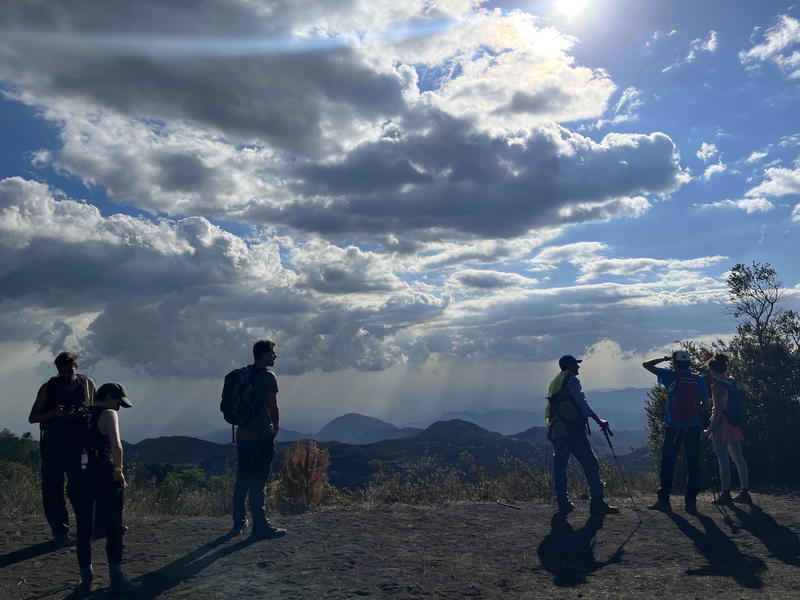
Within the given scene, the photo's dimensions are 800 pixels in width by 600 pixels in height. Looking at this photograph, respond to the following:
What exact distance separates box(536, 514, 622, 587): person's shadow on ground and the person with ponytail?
1944mm

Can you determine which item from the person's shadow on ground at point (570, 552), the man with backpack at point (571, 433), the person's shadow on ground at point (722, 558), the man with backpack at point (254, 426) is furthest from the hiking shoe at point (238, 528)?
the person's shadow on ground at point (722, 558)

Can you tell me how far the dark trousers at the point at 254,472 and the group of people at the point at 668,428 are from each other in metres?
3.53

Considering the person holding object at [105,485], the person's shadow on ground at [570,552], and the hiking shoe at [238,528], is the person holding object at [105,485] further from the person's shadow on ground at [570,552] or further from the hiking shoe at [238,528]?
the person's shadow on ground at [570,552]

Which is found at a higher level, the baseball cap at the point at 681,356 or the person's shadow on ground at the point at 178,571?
the baseball cap at the point at 681,356

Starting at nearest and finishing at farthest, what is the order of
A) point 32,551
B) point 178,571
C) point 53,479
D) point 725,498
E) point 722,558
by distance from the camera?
point 178,571 → point 722,558 → point 32,551 → point 53,479 → point 725,498

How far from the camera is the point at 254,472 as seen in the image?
7117 mm

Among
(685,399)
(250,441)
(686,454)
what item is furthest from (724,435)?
(250,441)

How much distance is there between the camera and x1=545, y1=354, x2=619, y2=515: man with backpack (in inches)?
316

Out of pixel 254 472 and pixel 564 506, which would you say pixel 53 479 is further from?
pixel 564 506

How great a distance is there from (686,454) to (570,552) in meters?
2.63

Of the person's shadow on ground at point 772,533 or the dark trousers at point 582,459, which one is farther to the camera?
the dark trousers at point 582,459

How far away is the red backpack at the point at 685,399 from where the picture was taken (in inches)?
321

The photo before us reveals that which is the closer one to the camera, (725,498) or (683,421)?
(683,421)

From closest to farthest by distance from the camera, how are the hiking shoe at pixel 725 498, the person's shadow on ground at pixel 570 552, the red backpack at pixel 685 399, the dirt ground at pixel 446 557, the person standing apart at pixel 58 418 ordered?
the dirt ground at pixel 446 557 < the person's shadow on ground at pixel 570 552 < the person standing apart at pixel 58 418 < the red backpack at pixel 685 399 < the hiking shoe at pixel 725 498
